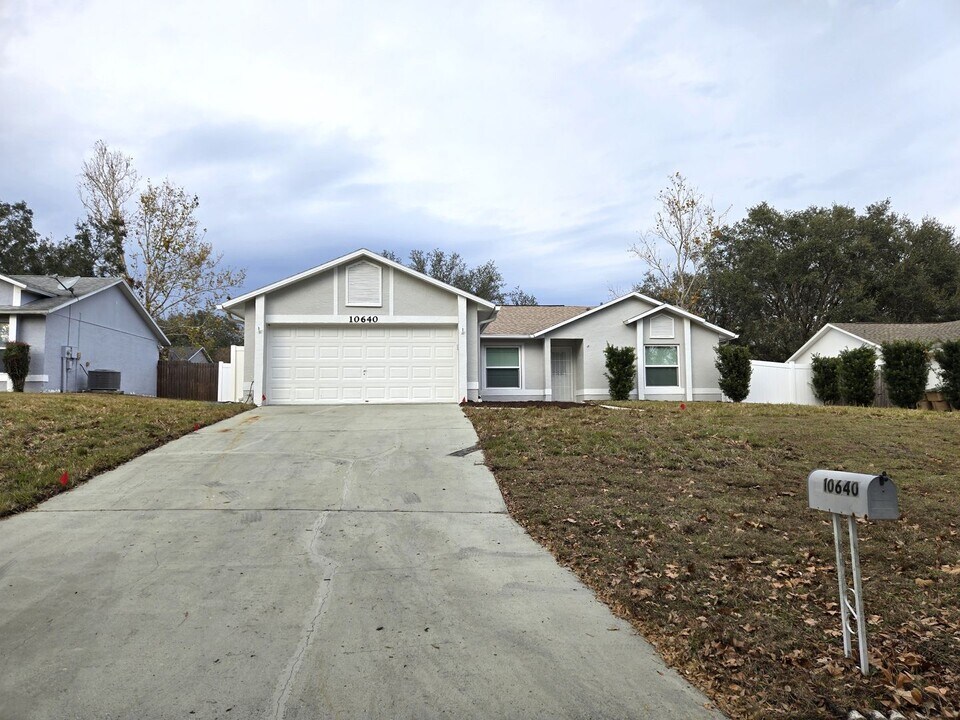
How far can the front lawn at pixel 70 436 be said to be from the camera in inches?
311

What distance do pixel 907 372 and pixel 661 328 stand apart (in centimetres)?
703

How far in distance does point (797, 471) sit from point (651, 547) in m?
3.74

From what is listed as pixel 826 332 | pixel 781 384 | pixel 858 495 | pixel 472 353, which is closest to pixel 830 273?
pixel 826 332

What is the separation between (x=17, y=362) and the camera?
18.7m

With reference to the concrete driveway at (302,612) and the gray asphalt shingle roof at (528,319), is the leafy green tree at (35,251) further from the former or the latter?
the concrete driveway at (302,612)

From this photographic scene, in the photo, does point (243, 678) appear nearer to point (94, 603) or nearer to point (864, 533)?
point (94, 603)

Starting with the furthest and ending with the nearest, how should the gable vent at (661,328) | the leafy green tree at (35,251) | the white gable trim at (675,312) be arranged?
the leafy green tree at (35,251)
the gable vent at (661,328)
the white gable trim at (675,312)

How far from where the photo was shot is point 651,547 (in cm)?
580

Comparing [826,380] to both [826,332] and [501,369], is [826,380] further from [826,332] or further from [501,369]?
[501,369]

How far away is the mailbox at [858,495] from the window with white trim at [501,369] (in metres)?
18.6

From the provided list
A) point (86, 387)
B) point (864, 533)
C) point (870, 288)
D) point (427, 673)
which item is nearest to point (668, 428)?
point (864, 533)

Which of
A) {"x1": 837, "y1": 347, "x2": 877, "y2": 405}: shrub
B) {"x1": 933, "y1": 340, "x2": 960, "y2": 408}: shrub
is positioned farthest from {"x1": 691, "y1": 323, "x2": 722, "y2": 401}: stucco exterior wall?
{"x1": 933, "y1": 340, "x2": 960, "y2": 408}: shrub

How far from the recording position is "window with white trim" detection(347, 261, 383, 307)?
57.3 ft

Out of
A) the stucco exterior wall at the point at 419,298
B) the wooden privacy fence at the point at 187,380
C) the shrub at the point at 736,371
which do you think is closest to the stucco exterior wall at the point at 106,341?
the wooden privacy fence at the point at 187,380
